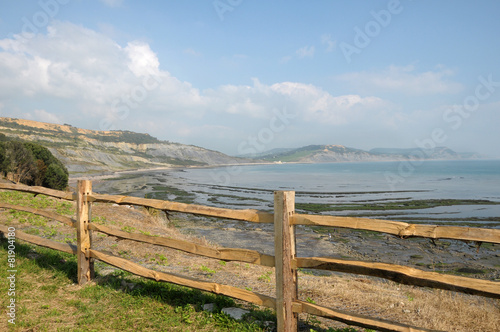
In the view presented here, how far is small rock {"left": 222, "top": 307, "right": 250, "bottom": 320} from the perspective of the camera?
4457mm

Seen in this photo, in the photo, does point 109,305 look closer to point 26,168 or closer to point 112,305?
point 112,305

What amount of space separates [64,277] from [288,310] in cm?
456

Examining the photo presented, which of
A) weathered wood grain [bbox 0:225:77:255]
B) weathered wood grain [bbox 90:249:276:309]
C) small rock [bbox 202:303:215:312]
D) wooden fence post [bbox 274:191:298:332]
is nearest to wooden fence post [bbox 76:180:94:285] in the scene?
weathered wood grain [bbox 90:249:276:309]

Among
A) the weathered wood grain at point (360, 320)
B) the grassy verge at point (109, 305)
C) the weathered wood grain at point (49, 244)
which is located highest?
the weathered wood grain at point (49, 244)

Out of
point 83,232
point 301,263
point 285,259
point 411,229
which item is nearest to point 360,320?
point 301,263

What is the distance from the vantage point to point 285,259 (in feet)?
Answer: 12.5

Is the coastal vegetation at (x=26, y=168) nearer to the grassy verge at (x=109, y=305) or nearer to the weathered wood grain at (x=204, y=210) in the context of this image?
the grassy verge at (x=109, y=305)

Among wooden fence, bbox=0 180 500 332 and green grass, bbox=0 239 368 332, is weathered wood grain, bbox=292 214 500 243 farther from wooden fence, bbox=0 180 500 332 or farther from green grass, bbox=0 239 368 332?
green grass, bbox=0 239 368 332

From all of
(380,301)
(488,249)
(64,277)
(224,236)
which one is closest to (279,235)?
(380,301)

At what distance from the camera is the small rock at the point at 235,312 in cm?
446

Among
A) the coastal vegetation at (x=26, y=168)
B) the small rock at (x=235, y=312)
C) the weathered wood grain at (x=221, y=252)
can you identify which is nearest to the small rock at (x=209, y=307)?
the small rock at (x=235, y=312)

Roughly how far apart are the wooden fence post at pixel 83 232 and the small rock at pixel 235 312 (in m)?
2.85

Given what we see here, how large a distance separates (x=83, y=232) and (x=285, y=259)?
3889mm

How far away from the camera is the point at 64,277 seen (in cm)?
603
